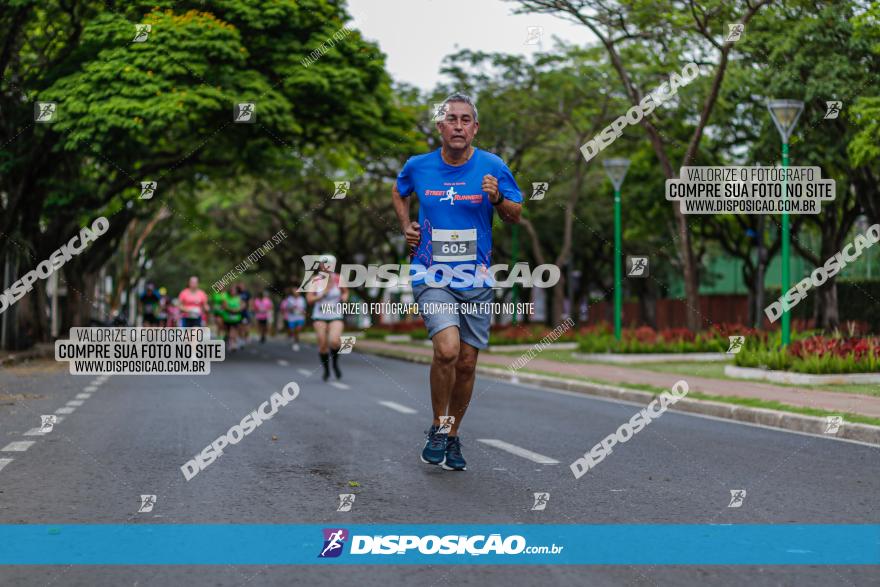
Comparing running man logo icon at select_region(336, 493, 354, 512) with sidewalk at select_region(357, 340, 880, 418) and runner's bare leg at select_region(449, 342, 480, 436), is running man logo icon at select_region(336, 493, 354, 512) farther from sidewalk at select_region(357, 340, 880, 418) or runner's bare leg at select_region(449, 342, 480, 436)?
sidewalk at select_region(357, 340, 880, 418)

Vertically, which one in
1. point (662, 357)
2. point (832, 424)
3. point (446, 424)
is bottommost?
point (662, 357)

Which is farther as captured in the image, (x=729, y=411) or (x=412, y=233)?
(x=729, y=411)

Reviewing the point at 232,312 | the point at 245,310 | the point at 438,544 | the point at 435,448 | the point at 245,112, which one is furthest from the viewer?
the point at 245,310

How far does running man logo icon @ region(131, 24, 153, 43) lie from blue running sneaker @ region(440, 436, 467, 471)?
1738cm

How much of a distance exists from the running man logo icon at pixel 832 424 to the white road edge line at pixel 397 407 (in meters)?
4.21

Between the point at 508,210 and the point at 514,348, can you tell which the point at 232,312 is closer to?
the point at 514,348

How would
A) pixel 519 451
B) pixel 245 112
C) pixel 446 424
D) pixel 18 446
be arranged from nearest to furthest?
pixel 446 424 → pixel 519 451 → pixel 18 446 → pixel 245 112

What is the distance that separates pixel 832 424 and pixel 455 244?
5.00 meters

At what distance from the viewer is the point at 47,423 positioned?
36.3 feet

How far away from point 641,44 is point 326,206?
27164 millimetres

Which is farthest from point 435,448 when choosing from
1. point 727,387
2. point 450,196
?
point 727,387

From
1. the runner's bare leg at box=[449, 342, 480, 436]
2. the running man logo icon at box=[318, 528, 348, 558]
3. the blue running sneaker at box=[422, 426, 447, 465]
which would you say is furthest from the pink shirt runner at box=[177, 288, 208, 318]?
the running man logo icon at box=[318, 528, 348, 558]

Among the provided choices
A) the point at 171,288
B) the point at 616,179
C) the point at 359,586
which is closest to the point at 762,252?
the point at 616,179

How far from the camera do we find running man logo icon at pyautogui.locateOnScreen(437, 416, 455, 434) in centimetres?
778
